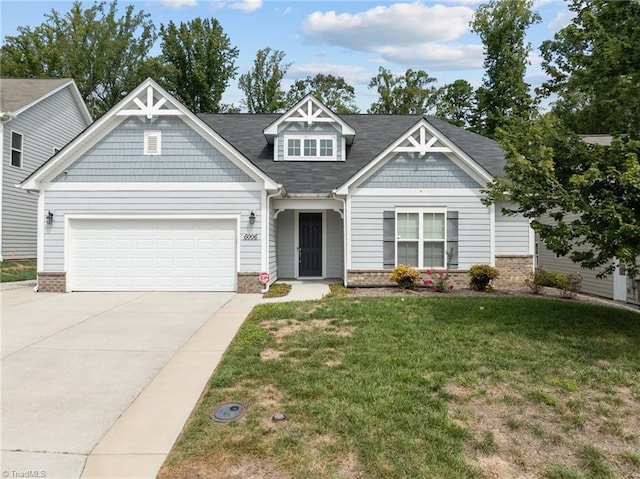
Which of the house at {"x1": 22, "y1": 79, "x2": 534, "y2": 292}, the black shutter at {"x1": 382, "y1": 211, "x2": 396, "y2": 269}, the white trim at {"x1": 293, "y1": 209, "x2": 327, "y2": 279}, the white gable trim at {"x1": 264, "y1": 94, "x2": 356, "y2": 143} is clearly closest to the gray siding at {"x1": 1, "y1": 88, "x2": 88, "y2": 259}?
the house at {"x1": 22, "y1": 79, "x2": 534, "y2": 292}

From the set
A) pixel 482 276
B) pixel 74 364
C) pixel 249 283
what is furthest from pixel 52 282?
pixel 482 276

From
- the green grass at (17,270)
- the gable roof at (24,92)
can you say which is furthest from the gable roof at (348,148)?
the green grass at (17,270)

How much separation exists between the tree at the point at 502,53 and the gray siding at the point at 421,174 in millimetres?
19524

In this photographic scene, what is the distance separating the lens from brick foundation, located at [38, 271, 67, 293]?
1137 cm

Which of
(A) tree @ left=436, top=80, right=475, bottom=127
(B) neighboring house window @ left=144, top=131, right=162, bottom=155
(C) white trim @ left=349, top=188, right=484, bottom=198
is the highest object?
(A) tree @ left=436, top=80, right=475, bottom=127

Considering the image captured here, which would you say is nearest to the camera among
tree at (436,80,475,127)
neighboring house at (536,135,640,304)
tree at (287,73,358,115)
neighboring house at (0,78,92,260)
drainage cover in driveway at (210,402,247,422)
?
drainage cover in driveway at (210,402,247,422)

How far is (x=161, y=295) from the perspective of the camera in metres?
11.0

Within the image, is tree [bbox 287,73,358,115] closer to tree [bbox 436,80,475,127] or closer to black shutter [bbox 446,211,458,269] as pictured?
tree [bbox 436,80,475,127]

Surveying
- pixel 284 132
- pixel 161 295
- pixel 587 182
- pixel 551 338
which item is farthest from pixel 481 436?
pixel 284 132

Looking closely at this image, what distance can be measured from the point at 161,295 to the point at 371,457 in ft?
29.5

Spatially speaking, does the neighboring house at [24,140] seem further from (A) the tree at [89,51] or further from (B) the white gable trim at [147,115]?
(A) the tree at [89,51]

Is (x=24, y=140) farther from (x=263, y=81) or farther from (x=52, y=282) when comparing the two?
(x=263, y=81)

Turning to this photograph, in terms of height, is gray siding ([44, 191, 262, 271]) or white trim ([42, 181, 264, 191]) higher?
white trim ([42, 181, 264, 191])

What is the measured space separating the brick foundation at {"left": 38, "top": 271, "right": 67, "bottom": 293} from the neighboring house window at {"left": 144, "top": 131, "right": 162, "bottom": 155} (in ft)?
13.5
